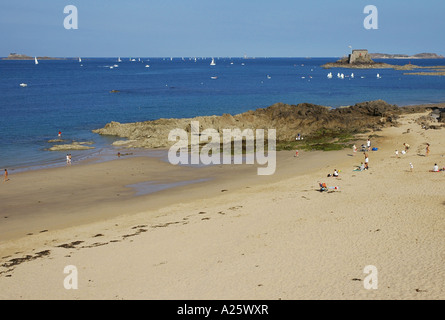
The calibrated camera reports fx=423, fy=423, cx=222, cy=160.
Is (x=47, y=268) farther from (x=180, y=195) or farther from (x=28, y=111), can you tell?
(x=28, y=111)

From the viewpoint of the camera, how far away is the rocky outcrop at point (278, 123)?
43.6 metres

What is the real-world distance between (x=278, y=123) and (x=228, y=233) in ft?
95.0

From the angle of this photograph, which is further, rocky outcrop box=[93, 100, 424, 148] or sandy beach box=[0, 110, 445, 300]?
rocky outcrop box=[93, 100, 424, 148]

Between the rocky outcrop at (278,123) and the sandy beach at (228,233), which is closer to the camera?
the sandy beach at (228,233)

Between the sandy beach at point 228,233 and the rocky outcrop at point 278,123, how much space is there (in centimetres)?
1283

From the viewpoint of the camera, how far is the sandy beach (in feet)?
45.0

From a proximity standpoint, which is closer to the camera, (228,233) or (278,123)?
(228,233)

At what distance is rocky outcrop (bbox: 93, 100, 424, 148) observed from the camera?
43.6 meters

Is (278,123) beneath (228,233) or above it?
above

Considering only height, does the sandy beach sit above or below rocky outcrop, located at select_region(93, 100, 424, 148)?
below

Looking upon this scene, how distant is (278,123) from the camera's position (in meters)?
45.9

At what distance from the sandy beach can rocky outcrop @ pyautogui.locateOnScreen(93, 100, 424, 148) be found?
1283 centimetres

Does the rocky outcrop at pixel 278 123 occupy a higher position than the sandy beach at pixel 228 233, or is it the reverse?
the rocky outcrop at pixel 278 123

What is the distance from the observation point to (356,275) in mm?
13938
